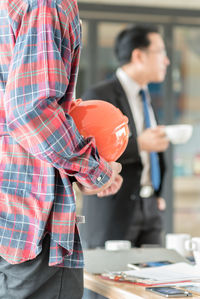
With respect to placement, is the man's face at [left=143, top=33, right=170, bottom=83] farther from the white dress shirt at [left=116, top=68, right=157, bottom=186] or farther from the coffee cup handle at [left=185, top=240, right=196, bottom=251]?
the coffee cup handle at [left=185, top=240, right=196, bottom=251]

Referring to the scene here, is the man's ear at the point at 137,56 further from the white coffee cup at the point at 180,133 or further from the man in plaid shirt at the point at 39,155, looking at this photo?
the man in plaid shirt at the point at 39,155

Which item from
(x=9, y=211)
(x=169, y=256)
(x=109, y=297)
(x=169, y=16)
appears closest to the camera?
(x=9, y=211)

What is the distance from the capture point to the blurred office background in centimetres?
491

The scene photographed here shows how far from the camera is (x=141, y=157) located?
295 cm

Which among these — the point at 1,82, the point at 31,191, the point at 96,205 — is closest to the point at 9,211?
the point at 31,191

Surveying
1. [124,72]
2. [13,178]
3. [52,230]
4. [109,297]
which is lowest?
[109,297]

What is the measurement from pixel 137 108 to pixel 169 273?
1776 millimetres

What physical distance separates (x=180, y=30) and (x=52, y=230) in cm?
439

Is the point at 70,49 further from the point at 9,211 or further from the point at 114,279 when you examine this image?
the point at 114,279

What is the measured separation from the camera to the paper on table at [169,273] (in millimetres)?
1358

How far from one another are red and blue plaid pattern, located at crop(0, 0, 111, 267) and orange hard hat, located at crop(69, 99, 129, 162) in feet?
0.20

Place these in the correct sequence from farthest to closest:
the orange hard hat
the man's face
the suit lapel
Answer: the man's face
the suit lapel
the orange hard hat

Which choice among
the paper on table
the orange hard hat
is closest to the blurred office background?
the paper on table

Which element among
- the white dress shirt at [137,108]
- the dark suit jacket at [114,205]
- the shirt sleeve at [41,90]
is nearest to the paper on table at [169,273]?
the shirt sleeve at [41,90]
